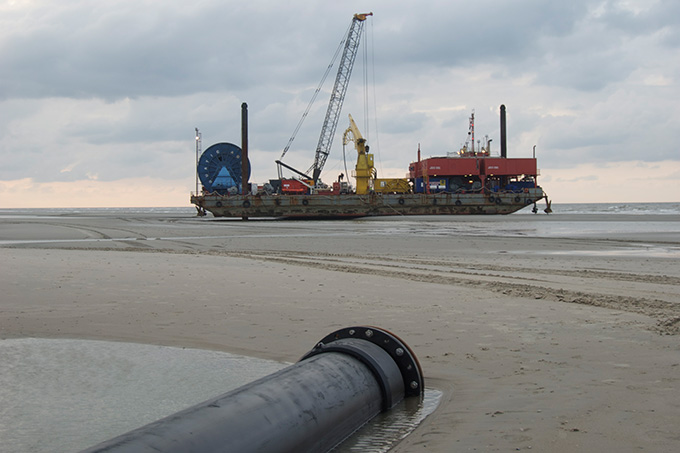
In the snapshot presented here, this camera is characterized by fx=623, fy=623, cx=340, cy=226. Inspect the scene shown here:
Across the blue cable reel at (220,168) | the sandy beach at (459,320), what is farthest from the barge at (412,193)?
the sandy beach at (459,320)

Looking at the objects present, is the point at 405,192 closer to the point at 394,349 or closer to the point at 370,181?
the point at 370,181

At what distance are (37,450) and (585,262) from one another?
11500 millimetres

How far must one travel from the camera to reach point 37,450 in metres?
3.14

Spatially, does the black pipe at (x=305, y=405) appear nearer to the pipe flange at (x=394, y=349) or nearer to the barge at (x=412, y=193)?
the pipe flange at (x=394, y=349)

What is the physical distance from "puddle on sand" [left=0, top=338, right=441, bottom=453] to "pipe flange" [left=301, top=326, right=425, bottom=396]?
118mm

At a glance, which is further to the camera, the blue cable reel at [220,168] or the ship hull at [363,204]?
the blue cable reel at [220,168]

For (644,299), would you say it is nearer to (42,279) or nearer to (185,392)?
(185,392)

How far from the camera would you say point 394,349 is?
3.58 meters

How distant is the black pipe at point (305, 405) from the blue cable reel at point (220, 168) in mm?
61418

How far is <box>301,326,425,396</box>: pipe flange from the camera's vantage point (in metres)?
3.57

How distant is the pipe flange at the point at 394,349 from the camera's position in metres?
3.57

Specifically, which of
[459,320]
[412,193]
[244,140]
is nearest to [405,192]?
[412,193]

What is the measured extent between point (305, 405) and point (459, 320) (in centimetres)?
377

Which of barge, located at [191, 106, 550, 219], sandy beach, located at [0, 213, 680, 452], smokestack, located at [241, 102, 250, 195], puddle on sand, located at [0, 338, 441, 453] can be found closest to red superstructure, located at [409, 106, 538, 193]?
barge, located at [191, 106, 550, 219]
